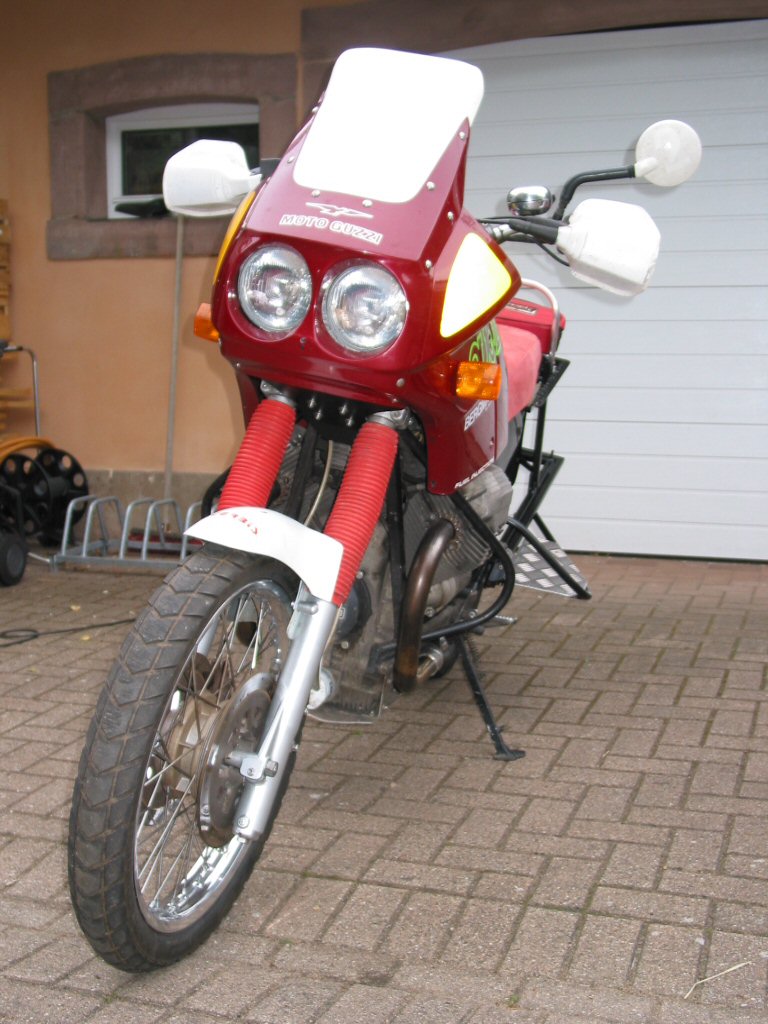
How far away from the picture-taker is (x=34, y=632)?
18.5 ft

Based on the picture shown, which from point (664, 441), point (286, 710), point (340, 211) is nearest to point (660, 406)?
point (664, 441)

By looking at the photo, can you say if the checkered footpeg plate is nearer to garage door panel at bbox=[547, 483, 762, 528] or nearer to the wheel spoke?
the wheel spoke

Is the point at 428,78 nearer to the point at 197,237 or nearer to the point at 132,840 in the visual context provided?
the point at 132,840

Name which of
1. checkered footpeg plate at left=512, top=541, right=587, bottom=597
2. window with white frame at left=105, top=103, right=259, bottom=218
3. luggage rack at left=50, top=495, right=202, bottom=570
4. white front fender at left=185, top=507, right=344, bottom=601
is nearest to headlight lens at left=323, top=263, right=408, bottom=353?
white front fender at left=185, top=507, right=344, bottom=601

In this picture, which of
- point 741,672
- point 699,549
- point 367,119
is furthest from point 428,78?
point 699,549

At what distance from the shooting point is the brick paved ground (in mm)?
2605

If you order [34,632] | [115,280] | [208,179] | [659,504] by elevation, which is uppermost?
[208,179]

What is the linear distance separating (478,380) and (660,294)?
434 centimetres

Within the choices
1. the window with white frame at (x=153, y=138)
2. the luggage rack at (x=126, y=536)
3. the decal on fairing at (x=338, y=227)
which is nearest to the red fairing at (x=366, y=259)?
the decal on fairing at (x=338, y=227)

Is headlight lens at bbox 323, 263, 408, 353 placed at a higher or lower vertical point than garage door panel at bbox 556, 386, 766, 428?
higher

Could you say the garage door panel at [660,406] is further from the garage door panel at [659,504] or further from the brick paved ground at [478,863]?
the brick paved ground at [478,863]

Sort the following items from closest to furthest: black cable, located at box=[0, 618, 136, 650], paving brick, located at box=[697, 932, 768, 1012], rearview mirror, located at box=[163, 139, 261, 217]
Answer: paving brick, located at box=[697, 932, 768, 1012] < rearview mirror, located at box=[163, 139, 261, 217] < black cable, located at box=[0, 618, 136, 650]

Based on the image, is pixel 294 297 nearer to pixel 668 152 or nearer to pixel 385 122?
pixel 385 122

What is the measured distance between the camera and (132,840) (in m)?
2.47
